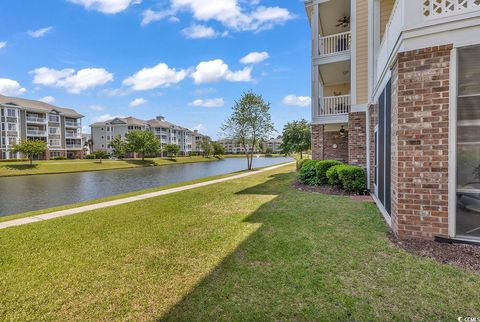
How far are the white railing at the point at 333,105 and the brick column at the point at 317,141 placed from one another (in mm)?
724

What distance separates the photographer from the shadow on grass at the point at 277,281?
108 inches

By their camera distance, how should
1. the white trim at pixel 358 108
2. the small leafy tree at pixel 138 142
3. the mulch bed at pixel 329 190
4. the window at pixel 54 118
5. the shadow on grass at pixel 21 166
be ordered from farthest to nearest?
1. the window at pixel 54 118
2. the small leafy tree at pixel 138 142
3. the shadow on grass at pixel 21 166
4. the white trim at pixel 358 108
5. the mulch bed at pixel 329 190

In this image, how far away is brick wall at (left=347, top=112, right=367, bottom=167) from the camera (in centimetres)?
1030

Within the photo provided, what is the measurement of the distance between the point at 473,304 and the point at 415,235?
1.76 metres

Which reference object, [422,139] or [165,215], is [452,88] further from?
[165,215]

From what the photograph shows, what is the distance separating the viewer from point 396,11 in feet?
16.3

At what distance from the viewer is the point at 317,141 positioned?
1327cm

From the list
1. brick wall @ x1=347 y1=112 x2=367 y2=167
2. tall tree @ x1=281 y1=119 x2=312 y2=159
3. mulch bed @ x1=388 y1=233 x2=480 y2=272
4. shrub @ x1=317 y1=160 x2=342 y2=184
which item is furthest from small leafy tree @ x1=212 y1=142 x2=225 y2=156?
mulch bed @ x1=388 y1=233 x2=480 y2=272

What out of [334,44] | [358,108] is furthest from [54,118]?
[358,108]

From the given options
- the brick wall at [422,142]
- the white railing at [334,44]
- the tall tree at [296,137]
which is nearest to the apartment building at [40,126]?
the tall tree at [296,137]

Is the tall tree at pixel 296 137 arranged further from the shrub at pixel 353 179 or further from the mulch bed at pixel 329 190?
the shrub at pixel 353 179

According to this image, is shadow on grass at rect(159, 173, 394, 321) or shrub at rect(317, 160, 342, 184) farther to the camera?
shrub at rect(317, 160, 342, 184)

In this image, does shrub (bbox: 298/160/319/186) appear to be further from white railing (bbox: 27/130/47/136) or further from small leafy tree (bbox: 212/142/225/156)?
small leafy tree (bbox: 212/142/225/156)

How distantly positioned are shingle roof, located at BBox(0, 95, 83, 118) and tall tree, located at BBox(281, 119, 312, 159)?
49.5m
